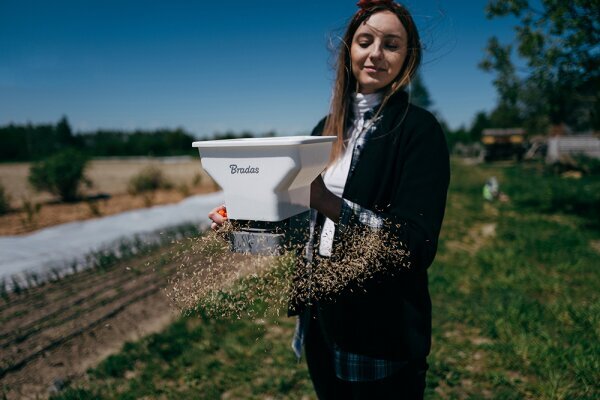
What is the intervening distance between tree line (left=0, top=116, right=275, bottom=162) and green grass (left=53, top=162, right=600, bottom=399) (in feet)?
99.9

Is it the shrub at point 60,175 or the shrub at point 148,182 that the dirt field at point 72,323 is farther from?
the shrub at point 148,182

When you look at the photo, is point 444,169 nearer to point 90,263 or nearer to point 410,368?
point 410,368

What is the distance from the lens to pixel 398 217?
105 cm

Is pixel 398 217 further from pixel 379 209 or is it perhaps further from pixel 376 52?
pixel 376 52

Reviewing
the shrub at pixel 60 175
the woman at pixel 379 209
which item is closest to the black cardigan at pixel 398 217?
the woman at pixel 379 209

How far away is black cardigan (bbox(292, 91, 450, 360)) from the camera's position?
1074mm

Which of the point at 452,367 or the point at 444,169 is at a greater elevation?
the point at 444,169

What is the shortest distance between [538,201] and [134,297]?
9714mm

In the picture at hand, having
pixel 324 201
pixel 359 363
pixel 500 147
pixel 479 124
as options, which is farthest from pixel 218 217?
pixel 479 124

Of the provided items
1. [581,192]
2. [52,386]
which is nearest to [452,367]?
[52,386]

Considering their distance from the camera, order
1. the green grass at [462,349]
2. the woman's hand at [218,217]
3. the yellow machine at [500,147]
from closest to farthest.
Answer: the woman's hand at [218,217] → the green grass at [462,349] → the yellow machine at [500,147]

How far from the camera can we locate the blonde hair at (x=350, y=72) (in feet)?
3.97

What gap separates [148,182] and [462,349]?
12102 mm

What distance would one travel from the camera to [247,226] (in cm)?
105
